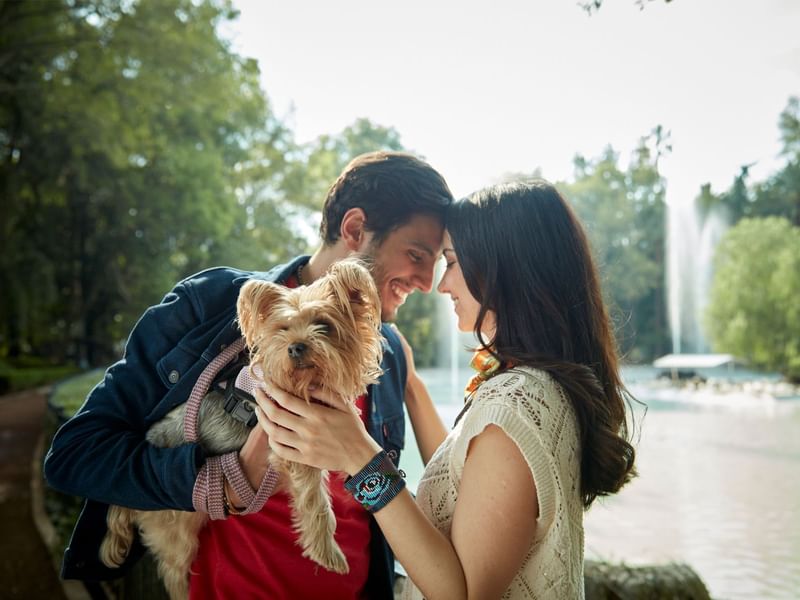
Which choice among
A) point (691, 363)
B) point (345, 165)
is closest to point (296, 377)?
point (345, 165)

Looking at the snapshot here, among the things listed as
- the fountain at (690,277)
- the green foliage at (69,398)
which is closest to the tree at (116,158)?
the green foliage at (69,398)

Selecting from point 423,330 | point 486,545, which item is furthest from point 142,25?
point 486,545

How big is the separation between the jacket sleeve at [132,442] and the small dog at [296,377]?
0.38 ft

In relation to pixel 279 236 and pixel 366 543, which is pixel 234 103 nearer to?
pixel 279 236

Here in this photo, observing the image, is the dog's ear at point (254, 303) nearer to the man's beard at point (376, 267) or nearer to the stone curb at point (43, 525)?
the man's beard at point (376, 267)

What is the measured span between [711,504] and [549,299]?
479 inches

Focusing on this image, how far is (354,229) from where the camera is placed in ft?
9.82

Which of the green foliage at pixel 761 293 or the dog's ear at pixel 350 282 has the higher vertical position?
the dog's ear at pixel 350 282

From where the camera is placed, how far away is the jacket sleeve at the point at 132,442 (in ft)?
7.25

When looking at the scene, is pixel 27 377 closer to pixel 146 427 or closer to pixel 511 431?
pixel 146 427

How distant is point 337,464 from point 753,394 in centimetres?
3034

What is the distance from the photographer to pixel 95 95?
15.4 m

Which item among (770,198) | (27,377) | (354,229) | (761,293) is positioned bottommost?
(27,377)

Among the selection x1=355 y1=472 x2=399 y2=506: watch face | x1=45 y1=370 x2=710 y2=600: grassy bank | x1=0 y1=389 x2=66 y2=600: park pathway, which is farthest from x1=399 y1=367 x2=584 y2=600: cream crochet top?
x1=0 y1=389 x2=66 y2=600: park pathway
